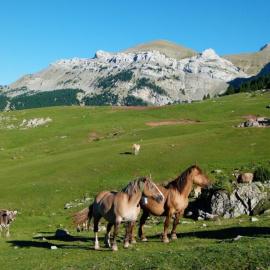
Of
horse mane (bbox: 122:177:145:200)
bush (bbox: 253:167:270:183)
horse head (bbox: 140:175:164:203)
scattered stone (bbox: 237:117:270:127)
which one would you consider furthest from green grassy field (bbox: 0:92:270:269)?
bush (bbox: 253:167:270:183)

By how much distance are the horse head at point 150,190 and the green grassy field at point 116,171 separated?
7.83 feet

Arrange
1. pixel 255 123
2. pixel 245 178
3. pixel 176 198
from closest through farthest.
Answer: pixel 176 198 → pixel 245 178 → pixel 255 123

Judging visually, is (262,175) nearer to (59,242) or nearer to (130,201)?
(59,242)

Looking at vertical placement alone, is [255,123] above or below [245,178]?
above

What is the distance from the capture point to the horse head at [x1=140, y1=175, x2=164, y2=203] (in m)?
14.4

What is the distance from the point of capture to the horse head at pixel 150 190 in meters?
14.4

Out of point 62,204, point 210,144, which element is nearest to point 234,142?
point 210,144

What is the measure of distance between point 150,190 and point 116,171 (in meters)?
28.2

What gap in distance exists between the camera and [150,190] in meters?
14.5

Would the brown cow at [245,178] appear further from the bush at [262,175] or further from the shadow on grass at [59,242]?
the shadow on grass at [59,242]

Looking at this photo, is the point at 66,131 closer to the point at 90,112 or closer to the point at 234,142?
the point at 90,112

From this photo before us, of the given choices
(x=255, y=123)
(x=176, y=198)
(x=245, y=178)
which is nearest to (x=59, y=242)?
(x=176, y=198)

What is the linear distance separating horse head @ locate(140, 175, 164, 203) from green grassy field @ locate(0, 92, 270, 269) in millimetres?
2388

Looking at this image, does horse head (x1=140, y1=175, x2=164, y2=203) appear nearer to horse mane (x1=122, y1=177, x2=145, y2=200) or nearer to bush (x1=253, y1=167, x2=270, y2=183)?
horse mane (x1=122, y1=177, x2=145, y2=200)
